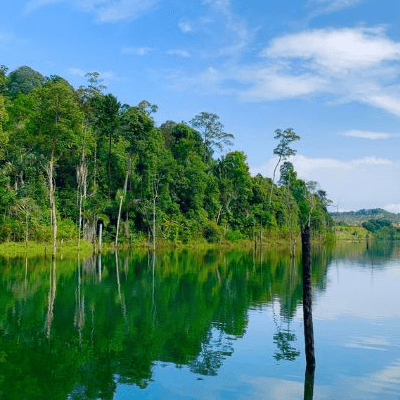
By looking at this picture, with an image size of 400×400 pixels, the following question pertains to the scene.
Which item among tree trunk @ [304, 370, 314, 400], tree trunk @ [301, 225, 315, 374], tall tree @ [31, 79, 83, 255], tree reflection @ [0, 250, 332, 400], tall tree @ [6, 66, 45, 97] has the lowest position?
tree trunk @ [304, 370, 314, 400]

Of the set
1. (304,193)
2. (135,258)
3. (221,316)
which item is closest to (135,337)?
(221,316)

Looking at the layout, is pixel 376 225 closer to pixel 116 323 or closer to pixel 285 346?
pixel 285 346

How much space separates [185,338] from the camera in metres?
16.6

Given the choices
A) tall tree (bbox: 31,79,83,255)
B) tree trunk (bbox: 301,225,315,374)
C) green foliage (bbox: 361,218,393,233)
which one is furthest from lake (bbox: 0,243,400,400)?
green foliage (bbox: 361,218,393,233)

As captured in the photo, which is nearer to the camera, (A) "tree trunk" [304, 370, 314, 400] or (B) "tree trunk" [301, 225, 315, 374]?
(A) "tree trunk" [304, 370, 314, 400]

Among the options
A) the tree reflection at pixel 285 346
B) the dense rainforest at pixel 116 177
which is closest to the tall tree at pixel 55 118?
the dense rainforest at pixel 116 177

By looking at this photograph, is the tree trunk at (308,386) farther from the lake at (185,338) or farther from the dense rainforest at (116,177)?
the dense rainforest at (116,177)

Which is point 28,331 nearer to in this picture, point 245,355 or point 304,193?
point 245,355

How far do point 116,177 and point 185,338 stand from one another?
43.1 metres

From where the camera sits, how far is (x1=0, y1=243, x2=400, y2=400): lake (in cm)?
1203

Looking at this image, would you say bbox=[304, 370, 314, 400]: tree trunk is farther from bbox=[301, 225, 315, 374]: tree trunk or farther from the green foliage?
the green foliage

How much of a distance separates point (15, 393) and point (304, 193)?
68.9m

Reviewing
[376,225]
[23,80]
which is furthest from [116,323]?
[376,225]

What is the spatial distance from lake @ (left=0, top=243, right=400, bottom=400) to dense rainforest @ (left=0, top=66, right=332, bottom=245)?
13.0 metres
